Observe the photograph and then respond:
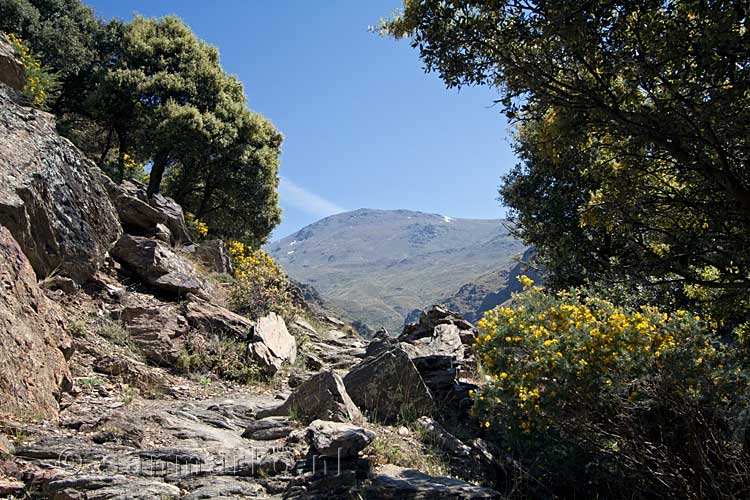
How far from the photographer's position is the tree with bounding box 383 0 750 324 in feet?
13.3

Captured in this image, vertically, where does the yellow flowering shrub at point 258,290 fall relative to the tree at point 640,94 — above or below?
below

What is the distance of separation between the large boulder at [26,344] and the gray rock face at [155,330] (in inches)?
66.3

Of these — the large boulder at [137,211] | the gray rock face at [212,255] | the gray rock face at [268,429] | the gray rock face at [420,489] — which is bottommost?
the gray rock face at [420,489]

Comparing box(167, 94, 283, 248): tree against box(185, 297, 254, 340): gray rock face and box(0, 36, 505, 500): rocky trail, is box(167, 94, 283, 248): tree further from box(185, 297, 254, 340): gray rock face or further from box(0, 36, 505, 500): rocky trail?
box(185, 297, 254, 340): gray rock face

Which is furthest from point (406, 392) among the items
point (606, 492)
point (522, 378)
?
point (606, 492)

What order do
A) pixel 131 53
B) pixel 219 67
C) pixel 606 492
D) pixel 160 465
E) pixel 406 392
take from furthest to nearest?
pixel 219 67, pixel 131 53, pixel 406 392, pixel 606 492, pixel 160 465

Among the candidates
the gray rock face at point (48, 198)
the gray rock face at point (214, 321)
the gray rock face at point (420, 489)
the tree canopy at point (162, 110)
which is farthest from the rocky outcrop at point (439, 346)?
the tree canopy at point (162, 110)

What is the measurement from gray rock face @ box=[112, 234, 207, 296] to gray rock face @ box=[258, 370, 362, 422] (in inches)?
177

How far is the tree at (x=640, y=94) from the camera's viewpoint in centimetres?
404

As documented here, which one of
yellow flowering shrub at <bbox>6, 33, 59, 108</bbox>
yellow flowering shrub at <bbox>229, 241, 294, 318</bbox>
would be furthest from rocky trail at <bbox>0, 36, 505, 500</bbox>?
yellow flowering shrub at <bbox>6, 33, 59, 108</bbox>

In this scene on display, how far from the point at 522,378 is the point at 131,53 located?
66.1ft

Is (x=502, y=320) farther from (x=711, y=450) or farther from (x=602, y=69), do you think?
(x=602, y=69)

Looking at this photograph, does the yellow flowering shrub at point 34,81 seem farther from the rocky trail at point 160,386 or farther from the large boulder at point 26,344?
the large boulder at point 26,344

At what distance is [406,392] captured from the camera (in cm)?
682
